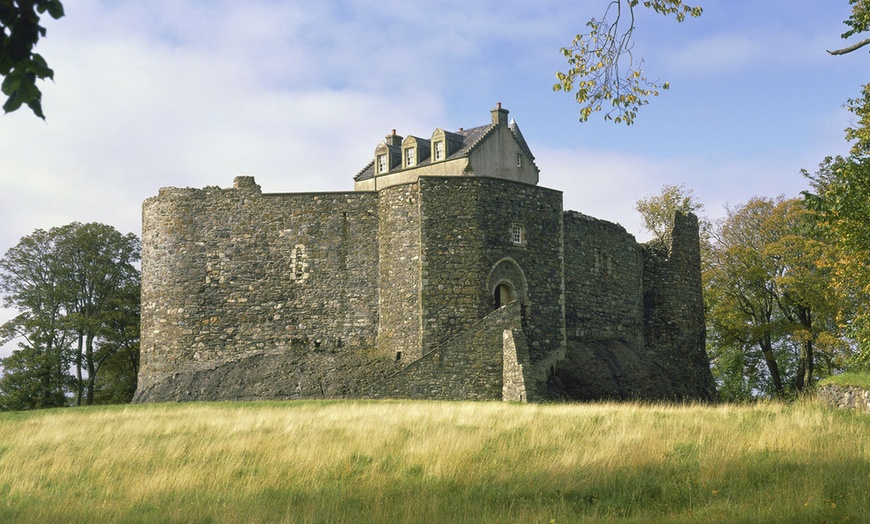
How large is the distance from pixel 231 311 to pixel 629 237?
16.8 meters

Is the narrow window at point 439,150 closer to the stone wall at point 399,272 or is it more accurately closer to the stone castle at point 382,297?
the stone castle at point 382,297

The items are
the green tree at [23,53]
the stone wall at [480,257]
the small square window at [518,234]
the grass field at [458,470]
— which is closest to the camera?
the green tree at [23,53]

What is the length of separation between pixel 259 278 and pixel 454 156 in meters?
15.6

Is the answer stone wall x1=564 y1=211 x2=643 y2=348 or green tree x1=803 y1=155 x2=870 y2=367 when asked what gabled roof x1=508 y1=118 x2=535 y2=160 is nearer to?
stone wall x1=564 y1=211 x2=643 y2=348

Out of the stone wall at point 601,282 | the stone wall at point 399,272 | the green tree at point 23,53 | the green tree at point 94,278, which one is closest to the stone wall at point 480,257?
the stone wall at point 399,272

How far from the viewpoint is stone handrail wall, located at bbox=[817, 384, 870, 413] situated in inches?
834

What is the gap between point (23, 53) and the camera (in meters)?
5.41

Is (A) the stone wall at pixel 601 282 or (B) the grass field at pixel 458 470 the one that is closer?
(B) the grass field at pixel 458 470

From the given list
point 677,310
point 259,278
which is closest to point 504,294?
point 259,278

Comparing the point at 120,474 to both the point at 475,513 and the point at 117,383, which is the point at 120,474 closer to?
the point at 475,513

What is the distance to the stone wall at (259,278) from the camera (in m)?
31.1

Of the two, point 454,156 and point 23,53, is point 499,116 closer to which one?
point 454,156

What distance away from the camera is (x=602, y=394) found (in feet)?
103

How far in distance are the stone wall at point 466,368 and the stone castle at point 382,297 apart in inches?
1.7
